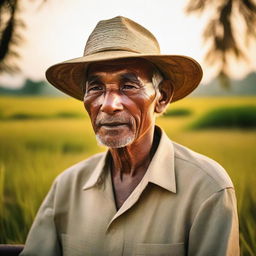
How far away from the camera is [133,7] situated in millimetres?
2809

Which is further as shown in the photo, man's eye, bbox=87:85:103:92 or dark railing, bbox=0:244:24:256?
dark railing, bbox=0:244:24:256

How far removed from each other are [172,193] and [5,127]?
1.60 metres

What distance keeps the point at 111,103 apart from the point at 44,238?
947 mm

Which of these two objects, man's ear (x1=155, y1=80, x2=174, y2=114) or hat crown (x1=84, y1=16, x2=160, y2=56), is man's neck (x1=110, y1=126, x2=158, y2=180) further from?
hat crown (x1=84, y1=16, x2=160, y2=56)

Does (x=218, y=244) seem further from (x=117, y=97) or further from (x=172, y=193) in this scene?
(x=117, y=97)

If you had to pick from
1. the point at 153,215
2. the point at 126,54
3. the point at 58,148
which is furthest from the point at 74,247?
the point at 126,54

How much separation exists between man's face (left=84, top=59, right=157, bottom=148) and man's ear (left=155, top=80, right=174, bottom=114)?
125 mm

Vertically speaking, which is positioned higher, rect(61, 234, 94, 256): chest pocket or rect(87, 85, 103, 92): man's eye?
rect(87, 85, 103, 92): man's eye

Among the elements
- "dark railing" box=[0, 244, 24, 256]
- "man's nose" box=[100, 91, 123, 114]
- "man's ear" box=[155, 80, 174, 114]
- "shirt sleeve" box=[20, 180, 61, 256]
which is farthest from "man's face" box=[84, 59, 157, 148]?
"dark railing" box=[0, 244, 24, 256]

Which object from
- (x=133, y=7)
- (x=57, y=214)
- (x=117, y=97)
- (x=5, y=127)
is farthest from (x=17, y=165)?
(x=133, y=7)

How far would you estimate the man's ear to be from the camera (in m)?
2.27

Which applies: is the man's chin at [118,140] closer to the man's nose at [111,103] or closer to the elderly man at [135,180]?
the elderly man at [135,180]

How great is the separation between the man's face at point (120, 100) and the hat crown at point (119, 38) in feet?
0.24

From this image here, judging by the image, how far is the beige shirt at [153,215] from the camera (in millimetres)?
1927
